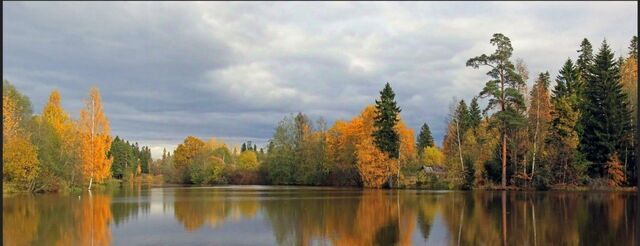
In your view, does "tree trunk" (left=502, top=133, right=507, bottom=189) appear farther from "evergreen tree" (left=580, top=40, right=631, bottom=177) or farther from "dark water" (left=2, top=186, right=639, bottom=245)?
"dark water" (left=2, top=186, right=639, bottom=245)

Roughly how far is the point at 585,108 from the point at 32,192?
5031 cm

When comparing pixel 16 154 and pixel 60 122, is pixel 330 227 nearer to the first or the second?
pixel 16 154

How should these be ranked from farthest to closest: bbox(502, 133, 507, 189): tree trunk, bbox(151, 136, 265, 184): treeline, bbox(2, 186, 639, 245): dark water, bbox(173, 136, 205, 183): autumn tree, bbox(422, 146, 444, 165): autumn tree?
bbox(173, 136, 205, 183): autumn tree
bbox(151, 136, 265, 184): treeline
bbox(422, 146, 444, 165): autumn tree
bbox(502, 133, 507, 189): tree trunk
bbox(2, 186, 639, 245): dark water

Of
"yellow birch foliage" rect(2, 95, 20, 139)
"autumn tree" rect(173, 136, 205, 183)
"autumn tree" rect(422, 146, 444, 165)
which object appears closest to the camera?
"yellow birch foliage" rect(2, 95, 20, 139)

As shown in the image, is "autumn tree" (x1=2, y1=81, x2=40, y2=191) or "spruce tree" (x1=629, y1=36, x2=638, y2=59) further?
"spruce tree" (x1=629, y1=36, x2=638, y2=59)

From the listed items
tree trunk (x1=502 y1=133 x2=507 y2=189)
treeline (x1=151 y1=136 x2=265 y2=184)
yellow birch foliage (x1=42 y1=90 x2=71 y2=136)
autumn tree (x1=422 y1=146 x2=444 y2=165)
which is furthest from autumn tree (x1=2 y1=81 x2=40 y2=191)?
autumn tree (x1=422 y1=146 x2=444 y2=165)

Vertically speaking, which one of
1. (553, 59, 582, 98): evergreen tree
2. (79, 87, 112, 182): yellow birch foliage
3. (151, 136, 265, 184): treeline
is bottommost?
(151, 136, 265, 184): treeline

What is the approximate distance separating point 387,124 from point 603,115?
75.7 feet

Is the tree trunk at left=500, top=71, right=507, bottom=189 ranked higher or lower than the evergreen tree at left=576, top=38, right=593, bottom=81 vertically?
lower

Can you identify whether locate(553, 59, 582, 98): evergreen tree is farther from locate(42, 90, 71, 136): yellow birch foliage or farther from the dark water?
locate(42, 90, 71, 136): yellow birch foliage

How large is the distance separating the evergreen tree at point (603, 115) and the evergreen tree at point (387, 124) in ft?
67.7

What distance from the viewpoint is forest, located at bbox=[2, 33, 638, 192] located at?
140 ft

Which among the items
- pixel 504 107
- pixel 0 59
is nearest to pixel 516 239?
pixel 0 59

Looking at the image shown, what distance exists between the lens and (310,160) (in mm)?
74500
